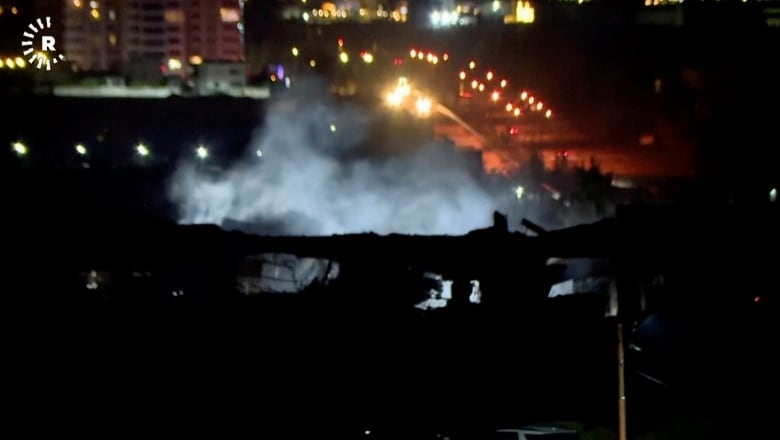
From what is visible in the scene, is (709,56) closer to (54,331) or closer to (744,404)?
(744,404)

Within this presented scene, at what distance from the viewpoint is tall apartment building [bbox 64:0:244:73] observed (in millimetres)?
23211

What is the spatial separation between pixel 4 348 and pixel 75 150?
1511 centimetres

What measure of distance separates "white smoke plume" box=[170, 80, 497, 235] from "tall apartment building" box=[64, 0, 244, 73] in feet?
22.0

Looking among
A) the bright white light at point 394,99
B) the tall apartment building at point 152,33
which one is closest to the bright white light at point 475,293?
the bright white light at point 394,99

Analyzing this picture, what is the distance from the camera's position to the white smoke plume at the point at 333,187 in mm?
12484

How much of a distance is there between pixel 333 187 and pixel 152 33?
44.5 ft

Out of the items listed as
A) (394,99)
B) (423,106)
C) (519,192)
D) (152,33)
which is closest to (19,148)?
(152,33)

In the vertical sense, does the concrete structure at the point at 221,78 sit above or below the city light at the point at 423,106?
above

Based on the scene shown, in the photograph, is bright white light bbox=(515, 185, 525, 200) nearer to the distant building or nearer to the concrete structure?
the concrete structure

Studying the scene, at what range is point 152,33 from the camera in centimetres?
2583

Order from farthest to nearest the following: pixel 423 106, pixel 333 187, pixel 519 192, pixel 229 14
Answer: pixel 229 14, pixel 423 106, pixel 333 187, pixel 519 192

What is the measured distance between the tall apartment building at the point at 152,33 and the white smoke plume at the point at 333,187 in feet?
22.0

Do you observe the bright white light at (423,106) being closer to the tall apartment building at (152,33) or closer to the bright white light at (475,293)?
the tall apartment building at (152,33)

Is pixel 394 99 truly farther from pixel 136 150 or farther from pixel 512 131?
pixel 136 150
